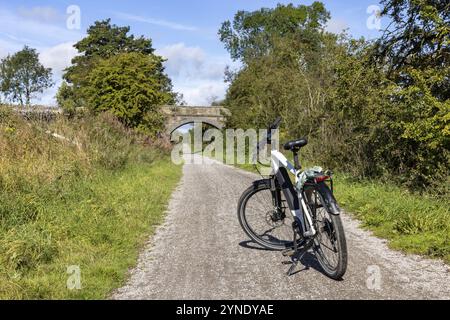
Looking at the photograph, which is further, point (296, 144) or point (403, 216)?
point (403, 216)

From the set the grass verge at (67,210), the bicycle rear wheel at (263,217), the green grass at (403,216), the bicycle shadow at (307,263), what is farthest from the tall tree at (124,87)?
the bicycle shadow at (307,263)

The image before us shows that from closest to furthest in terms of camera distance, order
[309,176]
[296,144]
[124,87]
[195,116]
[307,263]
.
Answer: [309,176] → [296,144] → [307,263] → [124,87] → [195,116]

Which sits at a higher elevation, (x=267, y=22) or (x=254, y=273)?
(x=267, y=22)

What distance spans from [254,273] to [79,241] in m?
2.39

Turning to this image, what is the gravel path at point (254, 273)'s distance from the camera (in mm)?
4023

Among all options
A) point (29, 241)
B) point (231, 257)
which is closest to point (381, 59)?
point (231, 257)

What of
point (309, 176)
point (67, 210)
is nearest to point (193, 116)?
point (67, 210)

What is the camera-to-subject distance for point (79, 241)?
560cm

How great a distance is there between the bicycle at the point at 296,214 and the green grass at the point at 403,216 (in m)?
1.46

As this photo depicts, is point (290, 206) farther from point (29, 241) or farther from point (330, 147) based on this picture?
point (330, 147)

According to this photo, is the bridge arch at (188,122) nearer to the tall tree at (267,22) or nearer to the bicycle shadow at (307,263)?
the tall tree at (267,22)

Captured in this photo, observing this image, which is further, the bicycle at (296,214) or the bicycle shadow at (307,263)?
the bicycle shadow at (307,263)

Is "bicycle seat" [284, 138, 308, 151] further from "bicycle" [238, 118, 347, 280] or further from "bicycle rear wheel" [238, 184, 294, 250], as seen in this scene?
"bicycle rear wheel" [238, 184, 294, 250]

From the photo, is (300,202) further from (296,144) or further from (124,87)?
(124,87)
